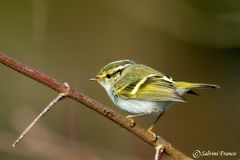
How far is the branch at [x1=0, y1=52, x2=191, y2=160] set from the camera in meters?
1.82

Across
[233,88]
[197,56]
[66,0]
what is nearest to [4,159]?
[233,88]

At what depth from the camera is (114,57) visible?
6668 millimetres

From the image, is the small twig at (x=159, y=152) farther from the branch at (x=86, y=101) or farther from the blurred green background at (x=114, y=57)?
the blurred green background at (x=114, y=57)

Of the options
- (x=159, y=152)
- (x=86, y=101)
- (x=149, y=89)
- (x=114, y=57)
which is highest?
(x=114, y=57)

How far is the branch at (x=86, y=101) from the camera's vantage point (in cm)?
182

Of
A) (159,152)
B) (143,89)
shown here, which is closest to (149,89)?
(143,89)

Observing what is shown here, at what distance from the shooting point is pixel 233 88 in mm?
5379

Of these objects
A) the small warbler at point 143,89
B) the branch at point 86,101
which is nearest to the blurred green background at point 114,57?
the small warbler at point 143,89

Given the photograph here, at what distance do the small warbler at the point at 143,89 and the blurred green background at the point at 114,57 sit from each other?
0.23 m

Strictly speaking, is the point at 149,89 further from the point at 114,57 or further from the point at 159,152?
the point at 114,57

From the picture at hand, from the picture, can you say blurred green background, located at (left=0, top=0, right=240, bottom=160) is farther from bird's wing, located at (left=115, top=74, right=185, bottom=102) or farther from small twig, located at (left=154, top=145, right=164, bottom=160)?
small twig, located at (left=154, top=145, right=164, bottom=160)

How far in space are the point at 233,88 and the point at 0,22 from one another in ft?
10.0

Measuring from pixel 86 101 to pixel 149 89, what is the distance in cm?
116

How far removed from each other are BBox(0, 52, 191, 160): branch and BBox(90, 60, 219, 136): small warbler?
26.3 inches
